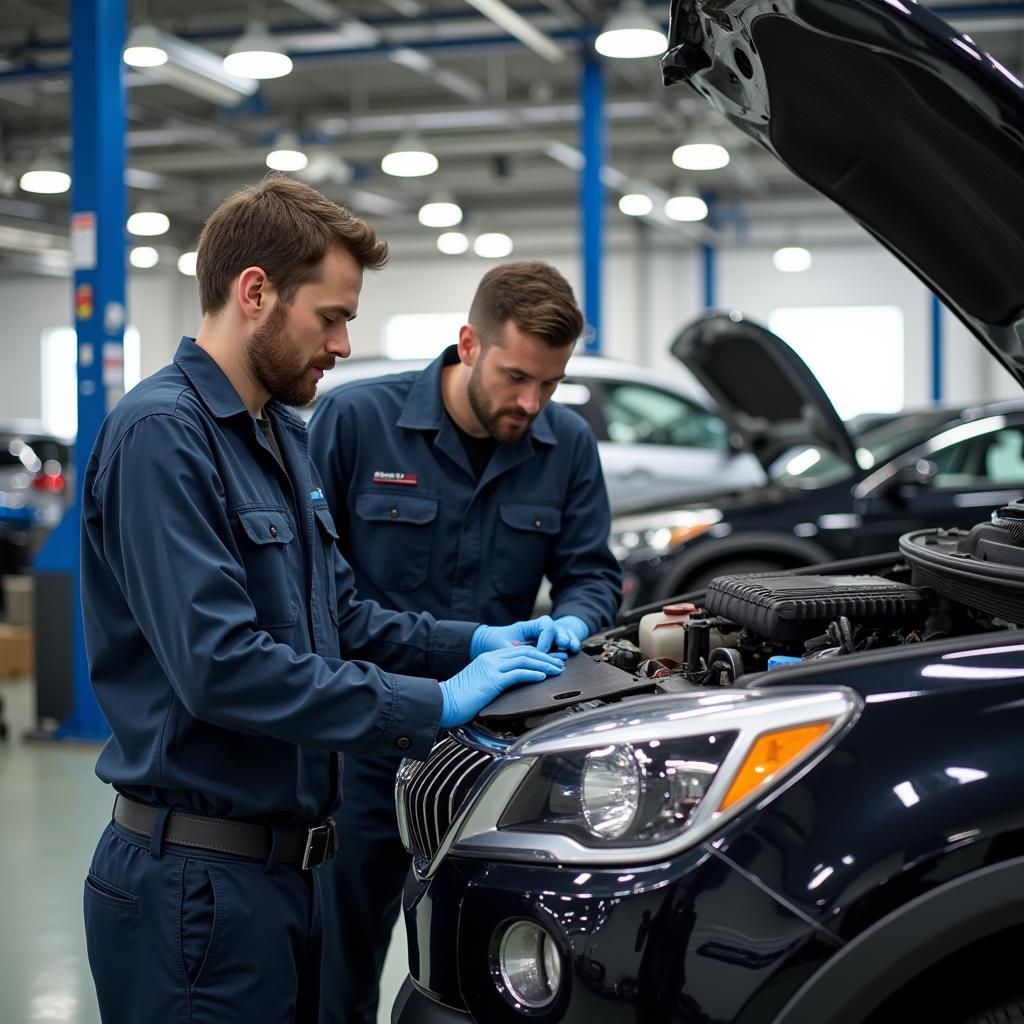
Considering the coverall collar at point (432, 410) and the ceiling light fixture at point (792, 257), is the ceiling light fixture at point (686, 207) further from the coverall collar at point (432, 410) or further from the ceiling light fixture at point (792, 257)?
the coverall collar at point (432, 410)

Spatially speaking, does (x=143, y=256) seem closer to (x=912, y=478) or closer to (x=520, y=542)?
(x=912, y=478)

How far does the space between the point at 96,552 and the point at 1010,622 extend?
51.8 inches

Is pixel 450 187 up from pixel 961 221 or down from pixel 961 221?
up

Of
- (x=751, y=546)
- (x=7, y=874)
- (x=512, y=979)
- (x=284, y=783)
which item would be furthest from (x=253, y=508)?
(x=751, y=546)

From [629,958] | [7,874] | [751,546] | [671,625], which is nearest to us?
[629,958]

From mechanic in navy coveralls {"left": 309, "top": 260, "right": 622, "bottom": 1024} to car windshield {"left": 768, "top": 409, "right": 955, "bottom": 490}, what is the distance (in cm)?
355

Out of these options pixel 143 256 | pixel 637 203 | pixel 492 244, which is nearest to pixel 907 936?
pixel 637 203

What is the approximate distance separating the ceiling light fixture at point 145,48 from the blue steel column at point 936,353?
1336 cm

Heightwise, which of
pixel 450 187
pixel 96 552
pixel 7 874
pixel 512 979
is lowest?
pixel 7 874

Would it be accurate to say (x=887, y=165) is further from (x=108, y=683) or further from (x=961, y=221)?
(x=108, y=683)

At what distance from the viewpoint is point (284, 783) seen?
1759 millimetres

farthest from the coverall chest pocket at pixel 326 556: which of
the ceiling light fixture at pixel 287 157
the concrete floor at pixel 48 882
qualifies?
the ceiling light fixture at pixel 287 157

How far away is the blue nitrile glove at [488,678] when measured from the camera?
1.83 metres

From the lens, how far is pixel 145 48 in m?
7.61
